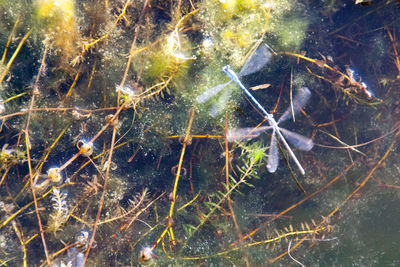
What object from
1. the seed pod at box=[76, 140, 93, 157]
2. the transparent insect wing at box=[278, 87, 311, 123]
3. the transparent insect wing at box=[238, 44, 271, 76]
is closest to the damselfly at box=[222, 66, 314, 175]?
the transparent insect wing at box=[278, 87, 311, 123]

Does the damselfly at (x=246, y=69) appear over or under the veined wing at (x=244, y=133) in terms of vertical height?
over

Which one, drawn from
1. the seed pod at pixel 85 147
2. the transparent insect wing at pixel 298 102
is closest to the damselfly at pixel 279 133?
the transparent insect wing at pixel 298 102

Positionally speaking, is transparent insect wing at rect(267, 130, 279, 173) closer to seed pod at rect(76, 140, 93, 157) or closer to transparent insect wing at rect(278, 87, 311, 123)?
transparent insect wing at rect(278, 87, 311, 123)

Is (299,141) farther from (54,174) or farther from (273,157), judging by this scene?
(54,174)

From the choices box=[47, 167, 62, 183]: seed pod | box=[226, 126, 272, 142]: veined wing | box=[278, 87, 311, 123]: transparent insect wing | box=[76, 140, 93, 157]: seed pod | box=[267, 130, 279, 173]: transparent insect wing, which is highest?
box=[76, 140, 93, 157]: seed pod

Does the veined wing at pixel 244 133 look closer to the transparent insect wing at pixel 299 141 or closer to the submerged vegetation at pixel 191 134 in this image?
the submerged vegetation at pixel 191 134

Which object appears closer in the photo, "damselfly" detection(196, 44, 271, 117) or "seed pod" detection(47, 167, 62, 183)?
"seed pod" detection(47, 167, 62, 183)

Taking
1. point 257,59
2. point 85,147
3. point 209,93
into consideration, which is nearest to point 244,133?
point 209,93

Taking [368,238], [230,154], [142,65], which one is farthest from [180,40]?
[368,238]
